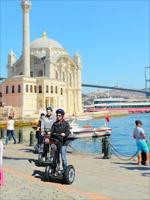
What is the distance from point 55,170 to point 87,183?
0.83 metres

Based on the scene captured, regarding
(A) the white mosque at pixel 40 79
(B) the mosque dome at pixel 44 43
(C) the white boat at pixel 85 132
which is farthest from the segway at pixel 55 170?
(B) the mosque dome at pixel 44 43

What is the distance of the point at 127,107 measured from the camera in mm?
144375

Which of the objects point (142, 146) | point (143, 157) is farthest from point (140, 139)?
point (143, 157)

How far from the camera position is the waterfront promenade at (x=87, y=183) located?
271 inches

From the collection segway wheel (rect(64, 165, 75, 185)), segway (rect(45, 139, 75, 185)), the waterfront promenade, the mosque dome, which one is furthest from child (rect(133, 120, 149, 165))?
the mosque dome

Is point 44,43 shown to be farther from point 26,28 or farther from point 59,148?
point 59,148

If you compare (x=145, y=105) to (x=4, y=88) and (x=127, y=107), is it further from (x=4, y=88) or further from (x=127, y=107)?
(x=4, y=88)

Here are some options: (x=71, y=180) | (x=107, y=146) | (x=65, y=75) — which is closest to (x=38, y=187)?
(x=71, y=180)

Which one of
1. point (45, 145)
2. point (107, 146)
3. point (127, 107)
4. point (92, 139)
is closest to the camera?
point (45, 145)

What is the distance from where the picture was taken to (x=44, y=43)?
4215 inches

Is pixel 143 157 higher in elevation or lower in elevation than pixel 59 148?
lower

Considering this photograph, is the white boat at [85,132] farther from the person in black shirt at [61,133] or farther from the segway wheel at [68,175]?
the person in black shirt at [61,133]

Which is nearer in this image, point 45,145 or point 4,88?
point 45,145

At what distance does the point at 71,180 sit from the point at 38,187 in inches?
47.0
